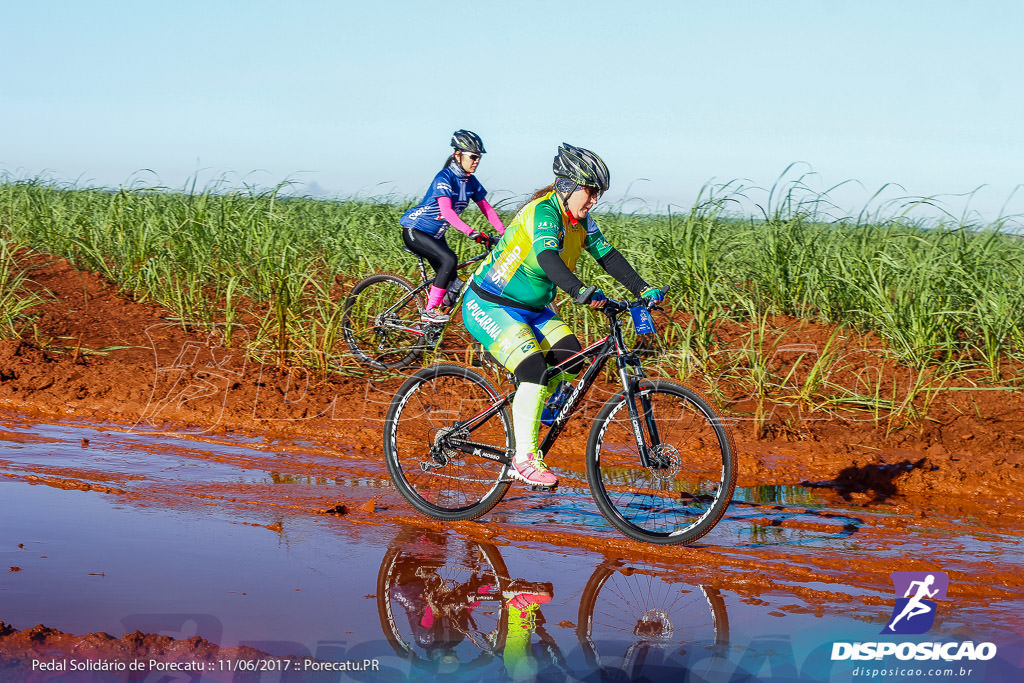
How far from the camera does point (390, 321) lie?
10.1 metres

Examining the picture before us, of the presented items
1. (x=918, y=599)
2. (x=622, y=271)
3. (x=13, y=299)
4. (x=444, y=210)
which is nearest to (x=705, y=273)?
(x=444, y=210)

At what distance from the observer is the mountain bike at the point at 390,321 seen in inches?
395

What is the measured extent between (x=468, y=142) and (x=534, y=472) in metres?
4.97

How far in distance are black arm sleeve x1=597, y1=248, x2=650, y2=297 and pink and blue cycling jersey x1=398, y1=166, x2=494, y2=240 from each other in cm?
414

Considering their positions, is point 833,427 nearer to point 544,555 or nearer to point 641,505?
point 641,505

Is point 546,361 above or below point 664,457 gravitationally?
above

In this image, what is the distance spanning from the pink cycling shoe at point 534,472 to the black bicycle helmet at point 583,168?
1495 millimetres

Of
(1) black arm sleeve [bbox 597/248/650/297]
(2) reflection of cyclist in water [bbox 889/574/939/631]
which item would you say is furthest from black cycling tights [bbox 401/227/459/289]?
(2) reflection of cyclist in water [bbox 889/574/939/631]

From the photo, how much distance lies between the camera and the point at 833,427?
8.18 meters

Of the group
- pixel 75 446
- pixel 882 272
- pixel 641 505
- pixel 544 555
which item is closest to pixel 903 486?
A: pixel 641 505

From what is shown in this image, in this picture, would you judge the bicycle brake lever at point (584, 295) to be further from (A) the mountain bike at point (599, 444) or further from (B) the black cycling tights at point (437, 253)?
(B) the black cycling tights at point (437, 253)

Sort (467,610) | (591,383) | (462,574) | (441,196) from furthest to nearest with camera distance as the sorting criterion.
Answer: (441,196) → (591,383) → (462,574) → (467,610)

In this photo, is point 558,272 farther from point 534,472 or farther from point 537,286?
point 534,472

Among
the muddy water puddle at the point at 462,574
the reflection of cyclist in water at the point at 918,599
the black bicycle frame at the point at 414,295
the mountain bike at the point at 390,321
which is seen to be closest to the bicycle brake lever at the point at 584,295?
the muddy water puddle at the point at 462,574
